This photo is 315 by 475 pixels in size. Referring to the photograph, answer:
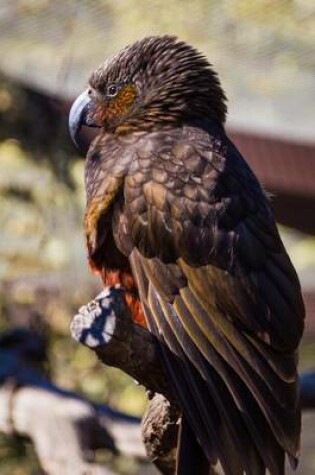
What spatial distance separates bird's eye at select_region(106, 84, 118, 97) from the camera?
3.87 meters

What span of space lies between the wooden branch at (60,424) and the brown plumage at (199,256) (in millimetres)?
863

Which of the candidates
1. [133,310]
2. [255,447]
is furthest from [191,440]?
[133,310]

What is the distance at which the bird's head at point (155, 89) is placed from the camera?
12.3 ft

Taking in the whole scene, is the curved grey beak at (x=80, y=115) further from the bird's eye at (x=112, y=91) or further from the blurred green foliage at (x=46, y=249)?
the blurred green foliage at (x=46, y=249)

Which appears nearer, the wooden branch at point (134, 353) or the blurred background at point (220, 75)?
the wooden branch at point (134, 353)

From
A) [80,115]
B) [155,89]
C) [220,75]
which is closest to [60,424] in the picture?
[80,115]

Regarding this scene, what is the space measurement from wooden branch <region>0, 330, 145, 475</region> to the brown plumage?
0.86 meters

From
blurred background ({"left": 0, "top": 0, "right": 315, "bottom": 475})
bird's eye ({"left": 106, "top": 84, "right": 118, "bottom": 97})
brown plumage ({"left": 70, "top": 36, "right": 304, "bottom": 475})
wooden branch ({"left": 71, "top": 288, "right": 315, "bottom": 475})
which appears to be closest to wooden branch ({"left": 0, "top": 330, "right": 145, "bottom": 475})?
blurred background ({"left": 0, "top": 0, "right": 315, "bottom": 475})

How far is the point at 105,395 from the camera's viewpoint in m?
5.73

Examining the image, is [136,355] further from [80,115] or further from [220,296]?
[80,115]

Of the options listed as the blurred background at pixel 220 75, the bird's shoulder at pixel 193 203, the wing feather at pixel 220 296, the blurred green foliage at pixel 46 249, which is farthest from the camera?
the blurred green foliage at pixel 46 249

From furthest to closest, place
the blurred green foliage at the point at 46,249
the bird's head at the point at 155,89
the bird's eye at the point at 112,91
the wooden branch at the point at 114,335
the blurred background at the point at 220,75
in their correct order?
the blurred green foliage at the point at 46,249 < the blurred background at the point at 220,75 < the bird's eye at the point at 112,91 < the bird's head at the point at 155,89 < the wooden branch at the point at 114,335

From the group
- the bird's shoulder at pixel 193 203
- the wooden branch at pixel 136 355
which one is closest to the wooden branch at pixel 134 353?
the wooden branch at pixel 136 355

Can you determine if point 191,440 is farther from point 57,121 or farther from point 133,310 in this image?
point 57,121
